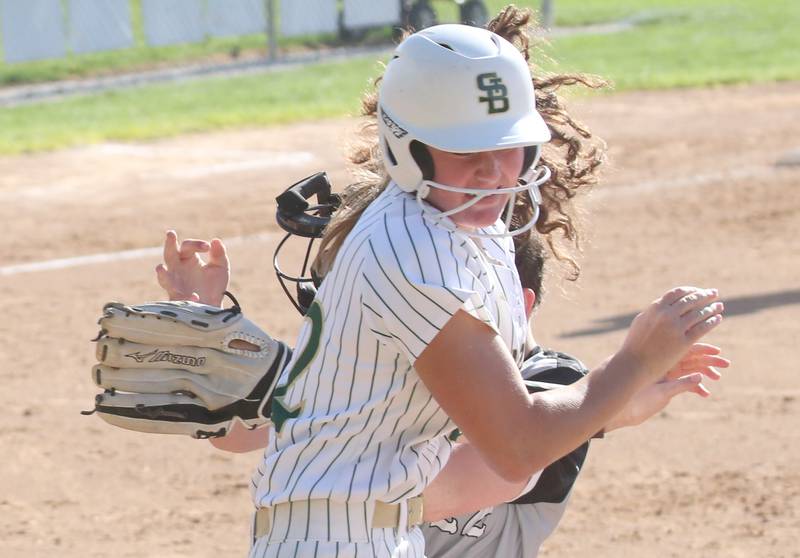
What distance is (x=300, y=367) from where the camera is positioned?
104 inches

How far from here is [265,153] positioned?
1301cm

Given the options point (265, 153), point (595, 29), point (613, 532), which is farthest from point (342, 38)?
point (613, 532)

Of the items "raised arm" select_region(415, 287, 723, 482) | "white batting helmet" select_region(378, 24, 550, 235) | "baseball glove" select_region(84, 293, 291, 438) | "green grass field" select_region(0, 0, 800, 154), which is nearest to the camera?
"raised arm" select_region(415, 287, 723, 482)

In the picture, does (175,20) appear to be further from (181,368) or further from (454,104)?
(454,104)

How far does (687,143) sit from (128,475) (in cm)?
860

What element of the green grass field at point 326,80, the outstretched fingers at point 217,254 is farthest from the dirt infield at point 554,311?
the green grass field at point 326,80

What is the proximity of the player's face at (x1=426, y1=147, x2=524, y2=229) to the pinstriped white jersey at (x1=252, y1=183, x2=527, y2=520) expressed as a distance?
52 millimetres

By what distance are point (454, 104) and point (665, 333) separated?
0.55 metres

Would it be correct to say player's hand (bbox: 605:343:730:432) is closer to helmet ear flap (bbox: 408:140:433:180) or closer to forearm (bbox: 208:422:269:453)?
helmet ear flap (bbox: 408:140:433:180)

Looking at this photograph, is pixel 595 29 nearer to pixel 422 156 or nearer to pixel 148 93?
pixel 148 93

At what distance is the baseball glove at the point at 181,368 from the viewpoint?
10.4 ft

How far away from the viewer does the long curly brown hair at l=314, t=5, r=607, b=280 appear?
3254 millimetres

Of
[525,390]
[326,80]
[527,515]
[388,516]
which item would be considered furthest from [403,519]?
[326,80]

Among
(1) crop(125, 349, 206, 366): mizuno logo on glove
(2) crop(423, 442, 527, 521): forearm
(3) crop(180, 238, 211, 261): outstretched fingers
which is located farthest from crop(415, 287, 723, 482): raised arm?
(3) crop(180, 238, 211, 261): outstretched fingers
